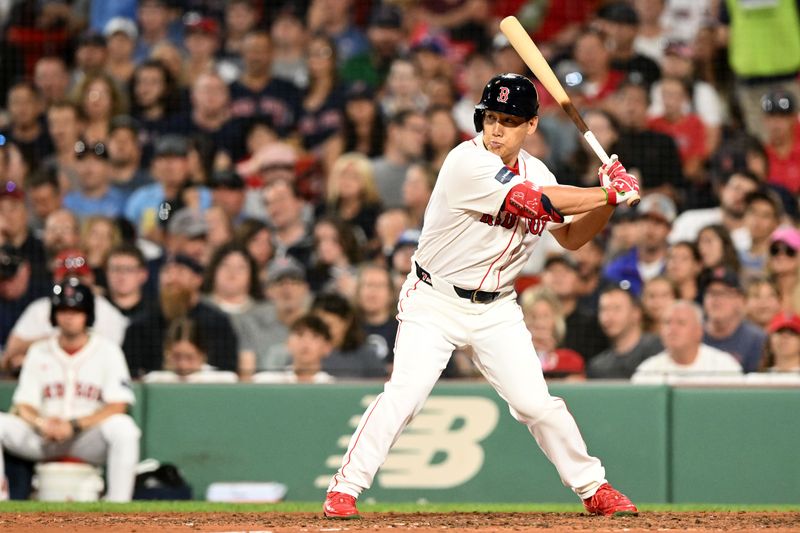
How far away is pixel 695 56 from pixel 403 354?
17.6 ft

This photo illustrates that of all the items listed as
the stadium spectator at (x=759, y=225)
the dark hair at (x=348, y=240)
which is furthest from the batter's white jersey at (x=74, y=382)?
the stadium spectator at (x=759, y=225)

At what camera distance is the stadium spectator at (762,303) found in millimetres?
7867

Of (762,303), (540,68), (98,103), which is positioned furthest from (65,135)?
(540,68)

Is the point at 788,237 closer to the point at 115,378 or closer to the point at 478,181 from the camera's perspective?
the point at 478,181

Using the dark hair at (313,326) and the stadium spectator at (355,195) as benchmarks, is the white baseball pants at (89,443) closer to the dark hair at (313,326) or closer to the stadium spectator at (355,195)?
the dark hair at (313,326)

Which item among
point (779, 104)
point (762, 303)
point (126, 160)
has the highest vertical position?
point (779, 104)

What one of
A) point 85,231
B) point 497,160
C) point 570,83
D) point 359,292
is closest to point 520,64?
point 570,83

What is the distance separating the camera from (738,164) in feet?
29.6

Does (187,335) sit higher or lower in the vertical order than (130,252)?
lower

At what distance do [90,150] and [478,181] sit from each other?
16.3 feet

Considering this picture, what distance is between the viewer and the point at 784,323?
761 centimetres

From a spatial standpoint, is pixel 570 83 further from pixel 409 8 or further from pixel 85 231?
pixel 85 231

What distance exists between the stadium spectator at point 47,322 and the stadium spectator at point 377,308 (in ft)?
4.61

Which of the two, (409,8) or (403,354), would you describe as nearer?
(403,354)
